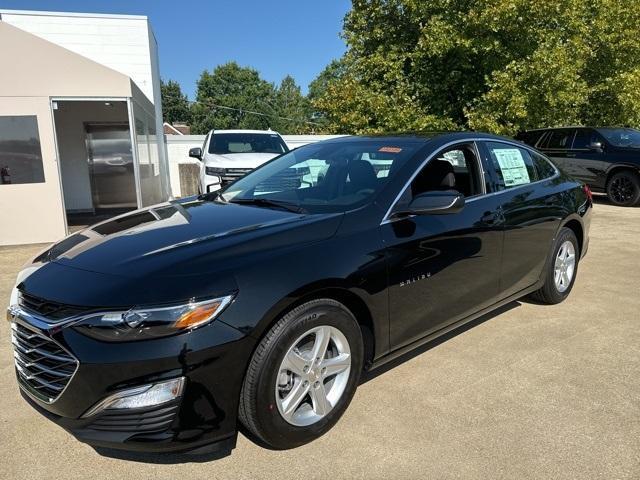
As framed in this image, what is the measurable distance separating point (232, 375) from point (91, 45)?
13147 mm

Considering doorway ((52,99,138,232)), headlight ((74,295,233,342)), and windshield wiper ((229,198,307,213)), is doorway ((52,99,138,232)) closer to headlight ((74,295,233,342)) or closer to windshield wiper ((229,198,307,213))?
windshield wiper ((229,198,307,213))

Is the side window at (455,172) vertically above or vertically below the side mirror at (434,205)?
above

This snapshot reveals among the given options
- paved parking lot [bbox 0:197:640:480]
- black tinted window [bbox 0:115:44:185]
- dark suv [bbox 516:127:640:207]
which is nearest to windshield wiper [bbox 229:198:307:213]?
paved parking lot [bbox 0:197:640:480]

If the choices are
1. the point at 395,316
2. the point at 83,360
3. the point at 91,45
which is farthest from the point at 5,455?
the point at 91,45

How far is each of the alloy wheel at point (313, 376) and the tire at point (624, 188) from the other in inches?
426

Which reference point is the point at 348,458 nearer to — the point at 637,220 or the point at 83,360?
the point at 83,360

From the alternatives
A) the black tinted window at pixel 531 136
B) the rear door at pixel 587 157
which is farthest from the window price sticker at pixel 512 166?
the black tinted window at pixel 531 136

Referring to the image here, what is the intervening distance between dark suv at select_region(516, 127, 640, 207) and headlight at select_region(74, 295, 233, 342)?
1158cm

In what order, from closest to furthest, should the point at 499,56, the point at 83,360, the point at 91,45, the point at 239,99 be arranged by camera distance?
the point at 83,360 → the point at 91,45 → the point at 499,56 → the point at 239,99

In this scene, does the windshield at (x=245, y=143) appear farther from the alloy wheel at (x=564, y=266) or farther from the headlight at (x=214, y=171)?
the alloy wheel at (x=564, y=266)

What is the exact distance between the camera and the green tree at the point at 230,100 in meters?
82.5

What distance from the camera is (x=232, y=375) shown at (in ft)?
7.14

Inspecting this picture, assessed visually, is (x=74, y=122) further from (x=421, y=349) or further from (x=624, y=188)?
(x=624, y=188)

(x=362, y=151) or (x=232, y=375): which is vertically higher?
(x=362, y=151)
